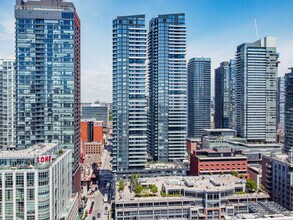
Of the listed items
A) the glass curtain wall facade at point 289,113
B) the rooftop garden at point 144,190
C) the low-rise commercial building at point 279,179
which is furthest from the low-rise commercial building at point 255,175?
the rooftop garden at point 144,190

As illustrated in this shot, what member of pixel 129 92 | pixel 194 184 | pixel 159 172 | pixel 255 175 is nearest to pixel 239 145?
pixel 255 175

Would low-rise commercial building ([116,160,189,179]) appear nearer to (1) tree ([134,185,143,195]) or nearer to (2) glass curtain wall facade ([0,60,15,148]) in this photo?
(1) tree ([134,185,143,195])

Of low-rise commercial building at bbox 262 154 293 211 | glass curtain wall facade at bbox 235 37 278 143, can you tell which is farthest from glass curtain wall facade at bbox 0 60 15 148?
glass curtain wall facade at bbox 235 37 278 143

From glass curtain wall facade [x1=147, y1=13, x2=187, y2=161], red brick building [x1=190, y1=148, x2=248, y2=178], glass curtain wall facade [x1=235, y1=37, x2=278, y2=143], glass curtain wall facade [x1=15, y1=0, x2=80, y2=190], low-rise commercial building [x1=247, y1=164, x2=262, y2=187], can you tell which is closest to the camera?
glass curtain wall facade [x1=15, y1=0, x2=80, y2=190]

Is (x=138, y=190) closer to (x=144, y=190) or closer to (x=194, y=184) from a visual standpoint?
(x=144, y=190)

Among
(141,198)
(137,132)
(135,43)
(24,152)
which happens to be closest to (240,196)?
(141,198)
